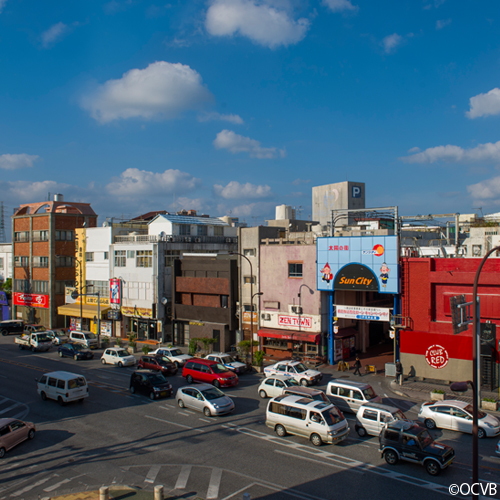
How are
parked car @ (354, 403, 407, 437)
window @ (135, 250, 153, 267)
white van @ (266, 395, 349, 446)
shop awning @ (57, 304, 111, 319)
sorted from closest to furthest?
1. white van @ (266, 395, 349, 446)
2. parked car @ (354, 403, 407, 437)
3. window @ (135, 250, 153, 267)
4. shop awning @ (57, 304, 111, 319)

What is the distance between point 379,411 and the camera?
2291cm

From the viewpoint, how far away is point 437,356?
3531 cm

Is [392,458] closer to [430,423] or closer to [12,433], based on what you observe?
[430,423]

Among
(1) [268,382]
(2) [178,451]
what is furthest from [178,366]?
(2) [178,451]

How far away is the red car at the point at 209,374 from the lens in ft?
109

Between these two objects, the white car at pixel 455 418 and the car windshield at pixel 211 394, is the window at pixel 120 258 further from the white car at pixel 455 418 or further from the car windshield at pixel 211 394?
the white car at pixel 455 418

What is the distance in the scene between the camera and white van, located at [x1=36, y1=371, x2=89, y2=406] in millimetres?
28953

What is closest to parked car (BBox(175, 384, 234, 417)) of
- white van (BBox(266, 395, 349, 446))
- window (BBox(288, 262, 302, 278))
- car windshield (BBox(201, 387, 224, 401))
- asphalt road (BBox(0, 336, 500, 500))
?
car windshield (BBox(201, 387, 224, 401))

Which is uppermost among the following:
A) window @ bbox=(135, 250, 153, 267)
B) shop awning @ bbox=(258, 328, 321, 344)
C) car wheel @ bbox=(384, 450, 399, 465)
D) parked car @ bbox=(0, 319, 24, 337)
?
window @ bbox=(135, 250, 153, 267)

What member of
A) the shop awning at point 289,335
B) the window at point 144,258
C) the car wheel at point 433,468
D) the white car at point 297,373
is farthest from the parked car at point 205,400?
the window at point 144,258

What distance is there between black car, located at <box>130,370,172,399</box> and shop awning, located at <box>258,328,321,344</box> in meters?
14.9

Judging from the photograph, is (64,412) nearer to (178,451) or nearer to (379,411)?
(178,451)

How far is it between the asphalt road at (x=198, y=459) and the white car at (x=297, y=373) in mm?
5437

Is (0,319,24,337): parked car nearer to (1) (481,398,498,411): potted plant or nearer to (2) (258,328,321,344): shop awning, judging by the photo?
(2) (258,328,321,344): shop awning
